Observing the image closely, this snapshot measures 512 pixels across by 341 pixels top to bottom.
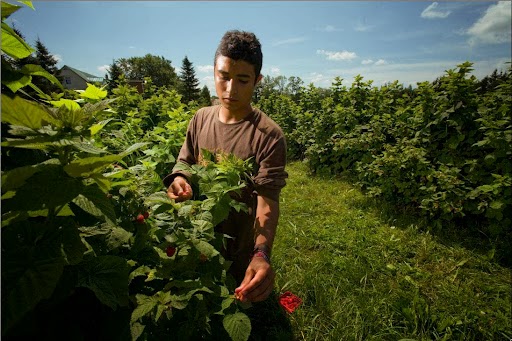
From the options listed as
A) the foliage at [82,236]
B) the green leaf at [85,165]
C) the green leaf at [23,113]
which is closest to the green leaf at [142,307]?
the foliage at [82,236]

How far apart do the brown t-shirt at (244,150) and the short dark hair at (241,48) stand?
0.36 meters

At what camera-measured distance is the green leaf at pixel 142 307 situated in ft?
2.37

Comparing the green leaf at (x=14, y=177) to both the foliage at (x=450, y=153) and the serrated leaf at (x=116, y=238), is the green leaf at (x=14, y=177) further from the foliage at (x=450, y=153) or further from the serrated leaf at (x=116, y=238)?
the foliage at (x=450, y=153)

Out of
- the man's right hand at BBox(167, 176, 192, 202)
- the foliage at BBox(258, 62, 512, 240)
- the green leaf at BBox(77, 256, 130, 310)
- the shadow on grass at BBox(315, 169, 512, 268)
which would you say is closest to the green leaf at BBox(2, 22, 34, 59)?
the green leaf at BBox(77, 256, 130, 310)

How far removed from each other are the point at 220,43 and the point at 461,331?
119 inches

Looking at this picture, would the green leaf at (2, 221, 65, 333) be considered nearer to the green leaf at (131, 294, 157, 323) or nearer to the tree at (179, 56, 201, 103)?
the green leaf at (131, 294, 157, 323)

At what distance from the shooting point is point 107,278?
25.9 inches

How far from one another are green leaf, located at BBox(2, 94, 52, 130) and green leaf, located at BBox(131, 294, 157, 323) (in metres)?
0.54

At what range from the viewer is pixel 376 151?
5453 millimetres

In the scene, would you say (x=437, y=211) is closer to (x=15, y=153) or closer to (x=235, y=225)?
(x=235, y=225)

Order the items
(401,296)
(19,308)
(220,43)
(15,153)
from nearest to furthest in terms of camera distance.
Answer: (19,308) < (15,153) < (220,43) < (401,296)

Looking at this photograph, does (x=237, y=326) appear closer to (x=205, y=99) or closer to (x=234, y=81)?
(x=234, y=81)

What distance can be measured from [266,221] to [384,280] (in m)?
2.21

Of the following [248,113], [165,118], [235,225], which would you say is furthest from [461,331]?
[165,118]
